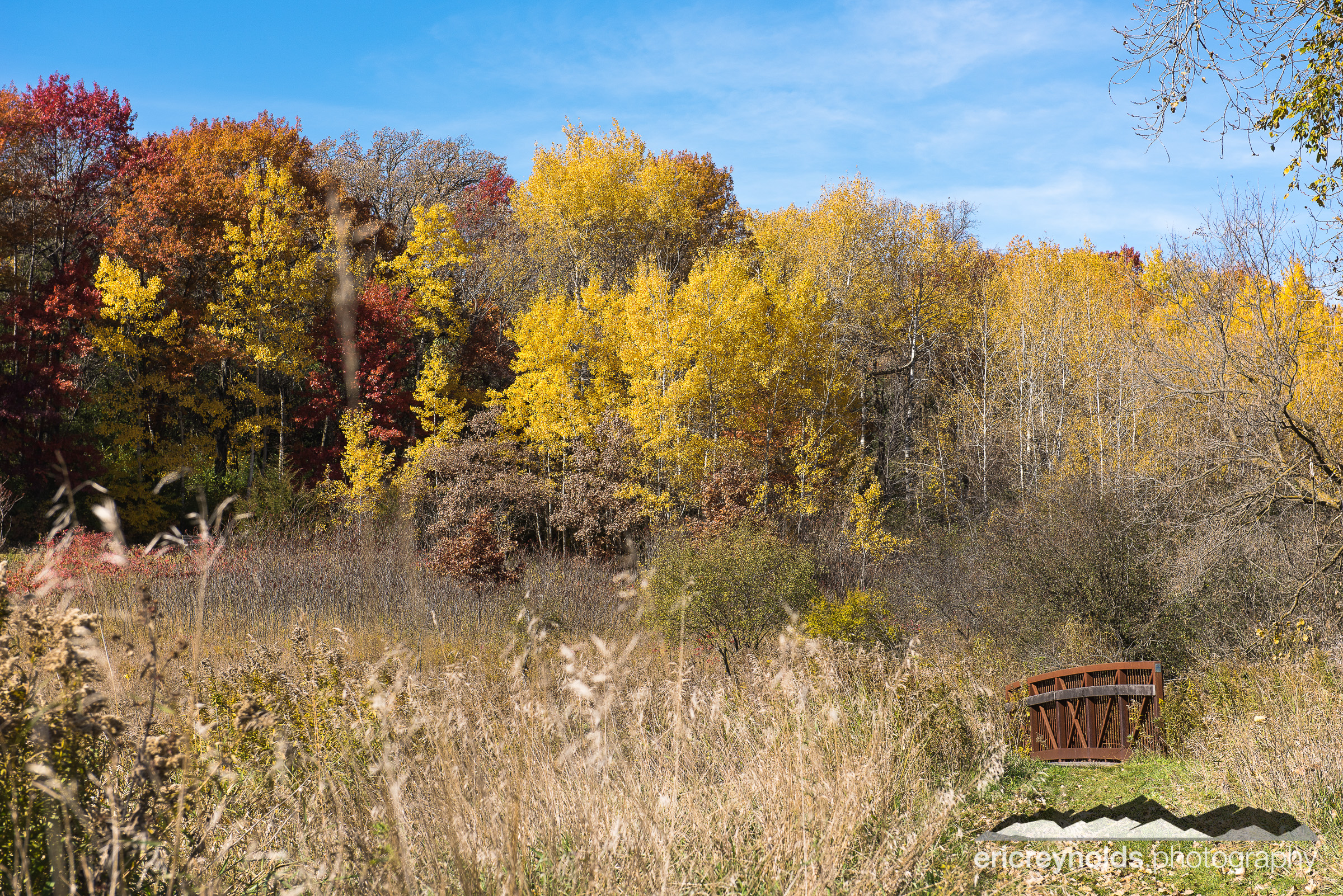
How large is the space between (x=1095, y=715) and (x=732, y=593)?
6482 millimetres

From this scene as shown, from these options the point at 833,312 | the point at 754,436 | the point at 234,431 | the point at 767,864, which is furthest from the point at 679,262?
the point at 767,864

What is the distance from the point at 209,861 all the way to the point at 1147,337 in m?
13.3

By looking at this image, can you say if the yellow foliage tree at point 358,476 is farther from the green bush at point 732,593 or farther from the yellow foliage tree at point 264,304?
the green bush at point 732,593

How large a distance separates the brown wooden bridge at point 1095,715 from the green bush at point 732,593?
16.8 ft

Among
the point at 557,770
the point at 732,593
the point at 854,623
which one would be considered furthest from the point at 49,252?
the point at 557,770

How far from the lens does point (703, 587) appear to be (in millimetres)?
14188

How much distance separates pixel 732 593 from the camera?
559 inches

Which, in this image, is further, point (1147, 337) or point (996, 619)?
point (996, 619)

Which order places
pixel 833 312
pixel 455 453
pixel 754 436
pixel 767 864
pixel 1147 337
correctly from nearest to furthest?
pixel 767 864
pixel 1147 337
pixel 455 453
pixel 754 436
pixel 833 312

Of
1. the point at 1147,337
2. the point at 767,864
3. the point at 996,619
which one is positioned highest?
the point at 1147,337

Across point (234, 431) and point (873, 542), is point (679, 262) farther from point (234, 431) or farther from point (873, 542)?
point (234, 431)

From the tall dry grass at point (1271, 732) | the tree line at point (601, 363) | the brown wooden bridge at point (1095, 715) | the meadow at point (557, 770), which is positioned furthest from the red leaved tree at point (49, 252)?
the tall dry grass at point (1271, 732)

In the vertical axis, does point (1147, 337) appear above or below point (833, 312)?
below

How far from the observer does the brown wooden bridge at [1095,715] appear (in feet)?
27.2
